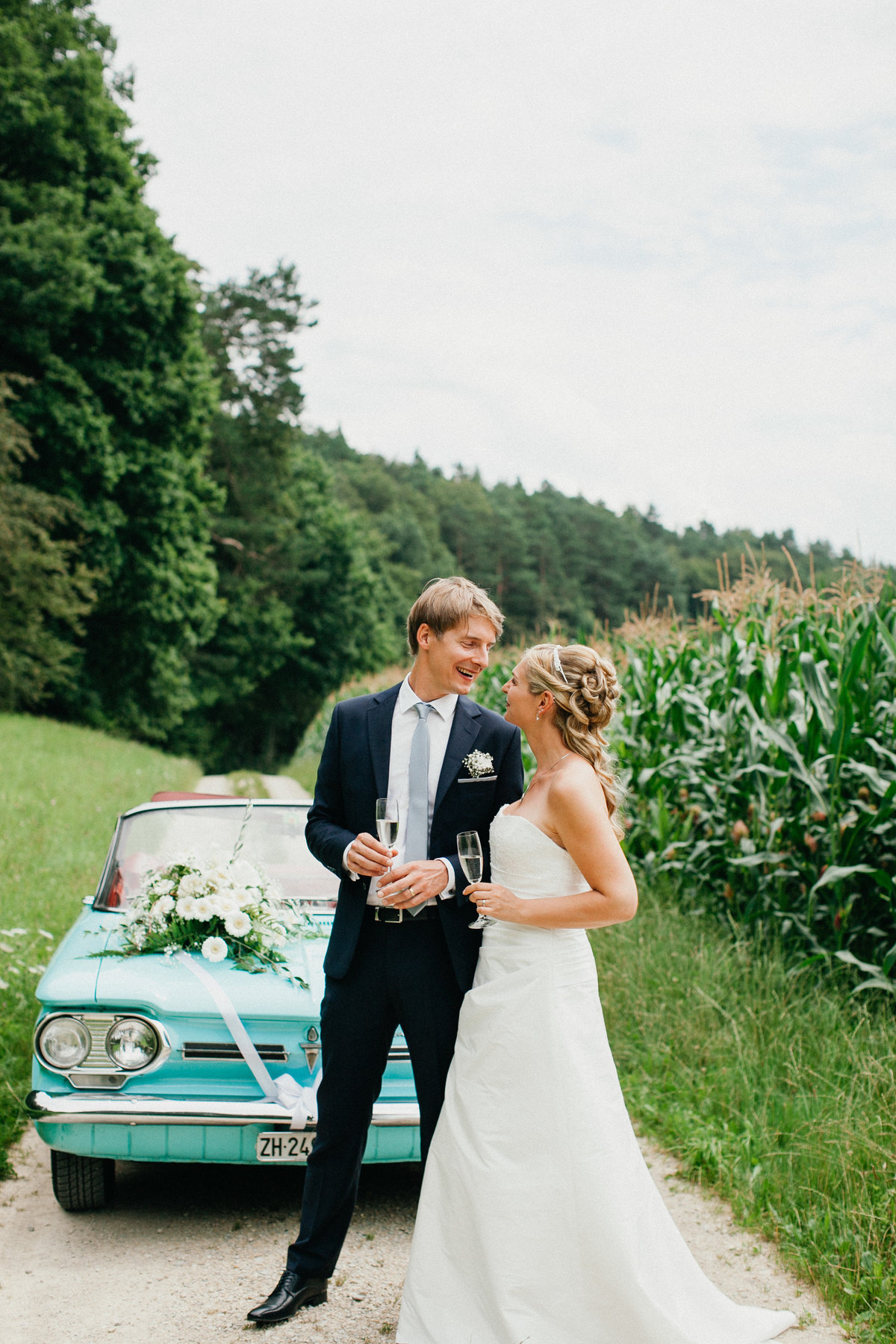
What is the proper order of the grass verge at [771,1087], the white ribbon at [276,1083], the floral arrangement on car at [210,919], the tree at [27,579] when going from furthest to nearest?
the tree at [27,579], the floral arrangement on car at [210,919], the white ribbon at [276,1083], the grass verge at [771,1087]

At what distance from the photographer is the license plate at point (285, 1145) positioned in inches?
149

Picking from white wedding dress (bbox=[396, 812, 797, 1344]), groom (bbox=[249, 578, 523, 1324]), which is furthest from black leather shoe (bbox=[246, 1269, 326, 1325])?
white wedding dress (bbox=[396, 812, 797, 1344])

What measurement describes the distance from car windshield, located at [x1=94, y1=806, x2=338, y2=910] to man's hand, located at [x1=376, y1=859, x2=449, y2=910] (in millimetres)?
2051

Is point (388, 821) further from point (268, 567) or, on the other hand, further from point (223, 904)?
point (268, 567)

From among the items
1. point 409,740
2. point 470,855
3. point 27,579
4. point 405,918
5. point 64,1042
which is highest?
point 27,579

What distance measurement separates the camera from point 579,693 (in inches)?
123

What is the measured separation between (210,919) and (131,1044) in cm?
69

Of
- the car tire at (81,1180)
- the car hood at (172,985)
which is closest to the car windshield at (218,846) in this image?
the car hood at (172,985)

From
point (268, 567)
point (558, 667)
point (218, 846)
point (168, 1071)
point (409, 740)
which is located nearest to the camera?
point (558, 667)

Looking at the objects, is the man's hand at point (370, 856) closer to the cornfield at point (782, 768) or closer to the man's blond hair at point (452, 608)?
the man's blond hair at point (452, 608)

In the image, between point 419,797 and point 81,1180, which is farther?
point 81,1180

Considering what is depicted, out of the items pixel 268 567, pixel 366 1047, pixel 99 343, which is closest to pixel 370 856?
pixel 366 1047

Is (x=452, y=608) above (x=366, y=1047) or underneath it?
above

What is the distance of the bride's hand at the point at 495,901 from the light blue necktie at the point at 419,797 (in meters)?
0.28
